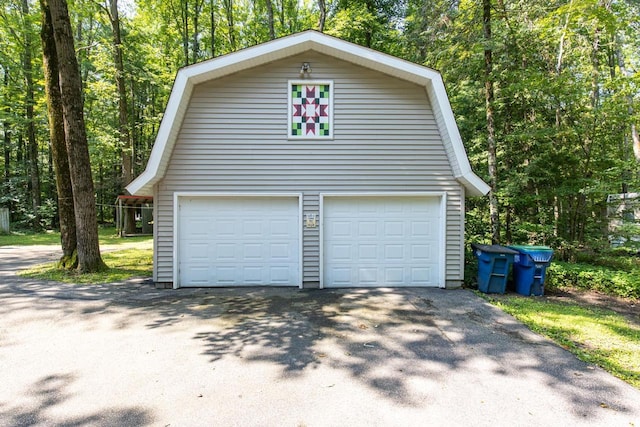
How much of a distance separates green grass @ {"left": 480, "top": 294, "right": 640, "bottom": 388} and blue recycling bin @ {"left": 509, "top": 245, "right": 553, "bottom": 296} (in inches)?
10.6

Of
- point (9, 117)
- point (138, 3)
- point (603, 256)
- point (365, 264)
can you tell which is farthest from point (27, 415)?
point (9, 117)

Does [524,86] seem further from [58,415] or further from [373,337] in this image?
[58,415]

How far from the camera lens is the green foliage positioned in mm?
6164

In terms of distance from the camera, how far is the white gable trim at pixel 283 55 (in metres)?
5.75

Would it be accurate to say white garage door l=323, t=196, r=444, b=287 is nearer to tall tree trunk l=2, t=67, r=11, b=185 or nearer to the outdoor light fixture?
the outdoor light fixture

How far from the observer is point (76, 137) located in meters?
6.89

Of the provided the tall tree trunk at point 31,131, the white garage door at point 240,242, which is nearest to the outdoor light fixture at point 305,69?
the white garage door at point 240,242

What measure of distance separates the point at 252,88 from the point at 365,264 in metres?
4.10

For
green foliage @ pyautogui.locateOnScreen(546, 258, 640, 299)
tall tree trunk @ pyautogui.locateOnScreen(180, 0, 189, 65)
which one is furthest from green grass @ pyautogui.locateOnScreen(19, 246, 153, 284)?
tall tree trunk @ pyautogui.locateOnScreen(180, 0, 189, 65)

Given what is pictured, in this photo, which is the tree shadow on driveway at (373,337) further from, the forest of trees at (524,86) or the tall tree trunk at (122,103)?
the tall tree trunk at (122,103)

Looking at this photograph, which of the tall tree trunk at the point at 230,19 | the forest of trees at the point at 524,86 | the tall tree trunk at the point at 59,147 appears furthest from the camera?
the tall tree trunk at the point at 230,19

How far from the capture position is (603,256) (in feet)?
25.0

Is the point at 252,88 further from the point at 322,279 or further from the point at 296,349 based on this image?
the point at 296,349

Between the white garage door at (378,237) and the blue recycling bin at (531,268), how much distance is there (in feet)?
4.77
